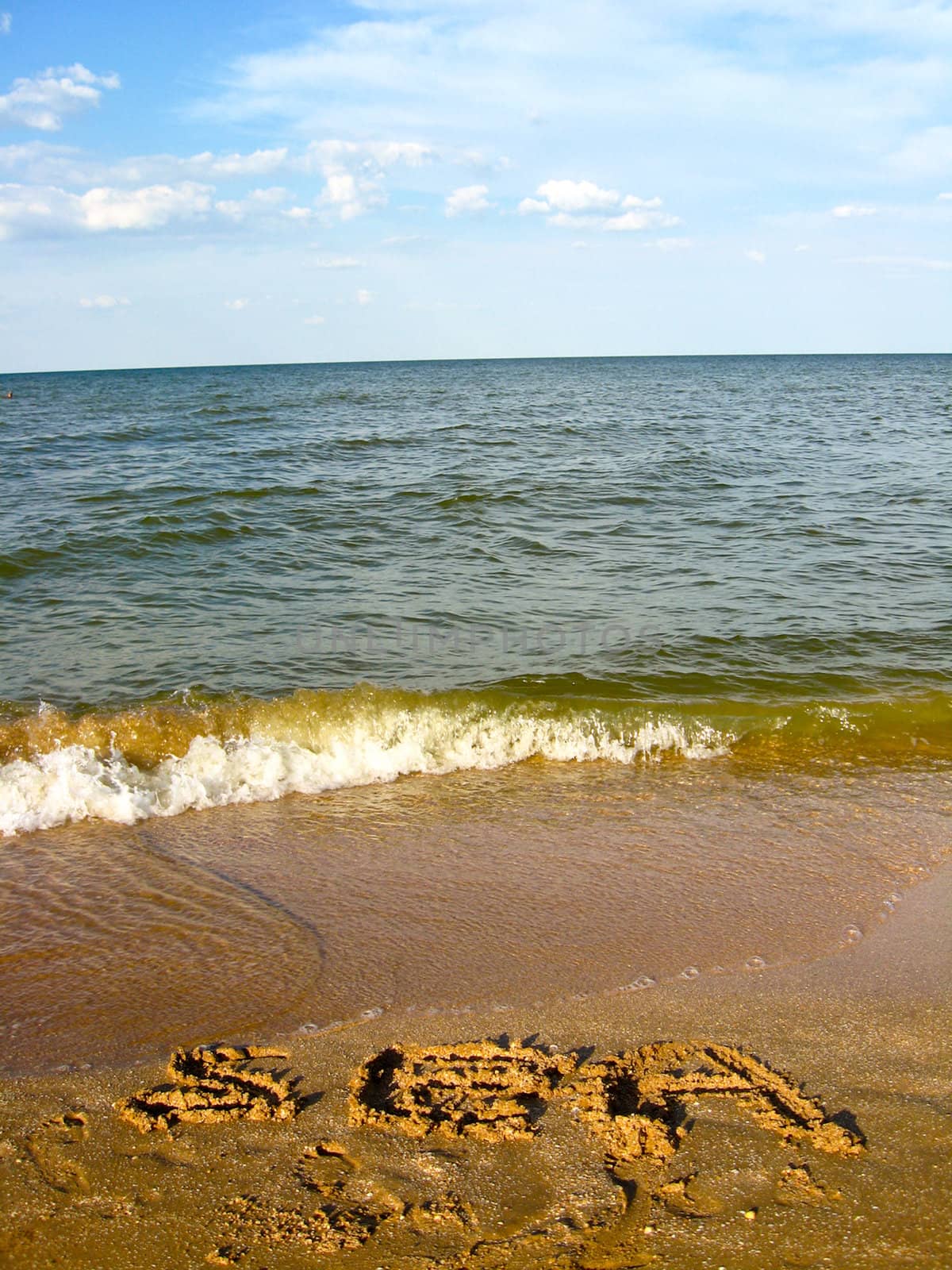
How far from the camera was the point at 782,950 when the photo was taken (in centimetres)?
366

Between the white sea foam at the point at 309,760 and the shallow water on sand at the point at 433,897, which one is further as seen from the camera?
the white sea foam at the point at 309,760

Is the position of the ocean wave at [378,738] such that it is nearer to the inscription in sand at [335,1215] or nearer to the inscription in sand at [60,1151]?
the inscription in sand at [60,1151]

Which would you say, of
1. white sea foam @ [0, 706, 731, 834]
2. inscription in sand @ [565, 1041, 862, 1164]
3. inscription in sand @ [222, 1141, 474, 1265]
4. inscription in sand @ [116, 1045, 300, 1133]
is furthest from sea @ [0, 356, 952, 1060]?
inscription in sand @ [222, 1141, 474, 1265]

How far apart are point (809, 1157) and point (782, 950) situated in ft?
4.05

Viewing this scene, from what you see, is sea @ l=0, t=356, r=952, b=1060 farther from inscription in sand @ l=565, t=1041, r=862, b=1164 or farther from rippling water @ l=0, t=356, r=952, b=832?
inscription in sand @ l=565, t=1041, r=862, b=1164

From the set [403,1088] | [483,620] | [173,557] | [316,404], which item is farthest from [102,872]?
[316,404]

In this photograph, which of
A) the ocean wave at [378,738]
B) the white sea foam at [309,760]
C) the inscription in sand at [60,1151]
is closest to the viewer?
the inscription in sand at [60,1151]

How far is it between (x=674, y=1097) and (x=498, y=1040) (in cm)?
61

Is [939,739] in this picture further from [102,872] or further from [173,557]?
[173,557]

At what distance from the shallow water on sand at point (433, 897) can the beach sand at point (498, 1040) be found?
17mm

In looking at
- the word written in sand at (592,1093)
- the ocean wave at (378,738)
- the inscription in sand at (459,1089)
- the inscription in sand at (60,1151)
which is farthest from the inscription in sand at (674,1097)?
the ocean wave at (378,738)

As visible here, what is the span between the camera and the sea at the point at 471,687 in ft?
14.7

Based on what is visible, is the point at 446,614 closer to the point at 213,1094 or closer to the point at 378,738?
the point at 378,738

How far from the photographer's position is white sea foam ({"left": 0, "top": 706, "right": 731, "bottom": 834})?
207 inches
